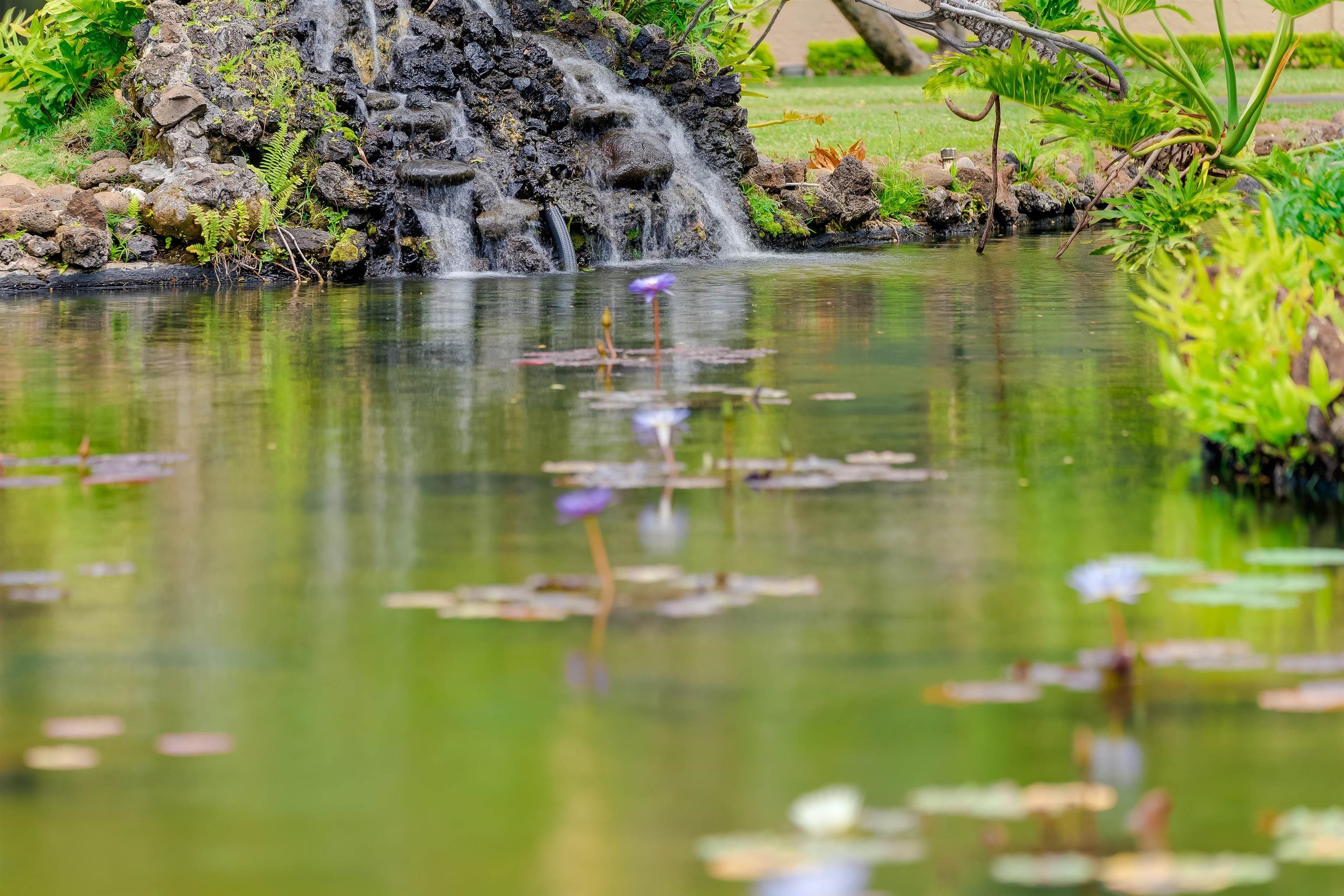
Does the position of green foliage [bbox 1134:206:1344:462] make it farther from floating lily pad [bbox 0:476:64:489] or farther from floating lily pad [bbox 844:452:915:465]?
floating lily pad [bbox 0:476:64:489]

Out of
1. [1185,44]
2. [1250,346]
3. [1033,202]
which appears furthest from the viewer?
[1185,44]

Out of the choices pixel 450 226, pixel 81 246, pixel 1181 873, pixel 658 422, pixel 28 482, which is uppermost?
pixel 450 226

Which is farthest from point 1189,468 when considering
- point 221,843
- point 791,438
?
point 221,843

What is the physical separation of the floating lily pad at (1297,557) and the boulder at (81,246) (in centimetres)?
1030

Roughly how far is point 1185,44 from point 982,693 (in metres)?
29.9

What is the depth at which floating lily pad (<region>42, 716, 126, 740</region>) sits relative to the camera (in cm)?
340

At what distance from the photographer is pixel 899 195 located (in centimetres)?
1780

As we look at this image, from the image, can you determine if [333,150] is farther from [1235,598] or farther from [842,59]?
[842,59]

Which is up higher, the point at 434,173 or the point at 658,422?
the point at 434,173

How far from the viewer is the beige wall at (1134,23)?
1417 inches

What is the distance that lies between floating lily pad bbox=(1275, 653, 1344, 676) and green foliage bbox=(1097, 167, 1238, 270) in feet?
22.9

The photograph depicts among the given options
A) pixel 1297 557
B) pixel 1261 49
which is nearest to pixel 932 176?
pixel 1297 557

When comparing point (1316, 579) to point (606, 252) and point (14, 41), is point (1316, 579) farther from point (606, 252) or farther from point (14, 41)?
point (14, 41)

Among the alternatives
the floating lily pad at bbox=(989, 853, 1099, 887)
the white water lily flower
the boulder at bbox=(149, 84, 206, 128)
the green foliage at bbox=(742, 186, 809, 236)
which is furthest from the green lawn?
the floating lily pad at bbox=(989, 853, 1099, 887)
